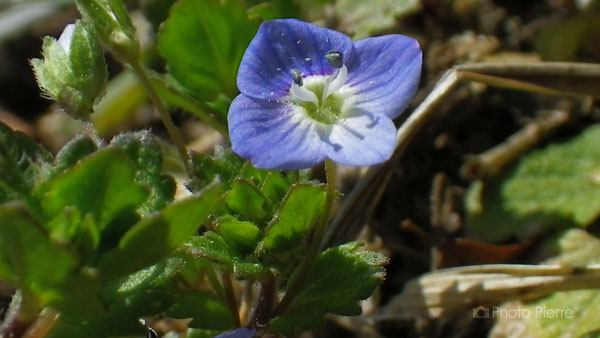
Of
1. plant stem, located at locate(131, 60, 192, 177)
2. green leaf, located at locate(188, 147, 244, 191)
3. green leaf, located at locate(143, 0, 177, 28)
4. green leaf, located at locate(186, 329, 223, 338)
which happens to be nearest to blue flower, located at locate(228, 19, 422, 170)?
green leaf, located at locate(188, 147, 244, 191)

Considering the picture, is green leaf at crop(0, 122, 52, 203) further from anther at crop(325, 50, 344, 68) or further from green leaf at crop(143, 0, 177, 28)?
green leaf at crop(143, 0, 177, 28)

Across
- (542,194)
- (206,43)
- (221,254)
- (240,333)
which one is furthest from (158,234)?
(542,194)

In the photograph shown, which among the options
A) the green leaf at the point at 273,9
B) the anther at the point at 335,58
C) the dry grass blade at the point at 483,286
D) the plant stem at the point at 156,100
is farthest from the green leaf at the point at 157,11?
the dry grass blade at the point at 483,286

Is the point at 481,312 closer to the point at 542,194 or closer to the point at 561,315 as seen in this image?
the point at 561,315

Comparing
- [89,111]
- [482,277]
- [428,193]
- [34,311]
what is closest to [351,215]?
[482,277]

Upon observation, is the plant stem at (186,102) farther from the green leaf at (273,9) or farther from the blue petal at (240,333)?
the blue petal at (240,333)

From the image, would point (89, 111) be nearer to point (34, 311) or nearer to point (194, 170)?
point (194, 170)
